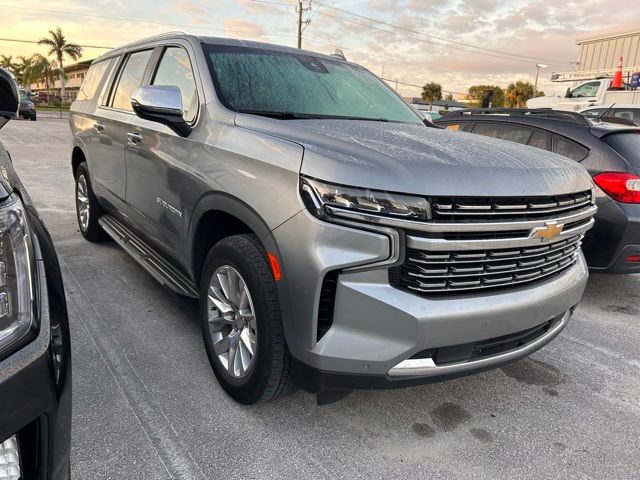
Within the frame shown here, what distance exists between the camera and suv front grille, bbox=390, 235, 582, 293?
6.16 ft

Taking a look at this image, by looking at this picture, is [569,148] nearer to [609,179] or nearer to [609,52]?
[609,179]

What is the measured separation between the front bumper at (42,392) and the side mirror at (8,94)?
1.29 meters

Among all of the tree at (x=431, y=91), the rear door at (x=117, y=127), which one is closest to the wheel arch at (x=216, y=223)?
the rear door at (x=117, y=127)

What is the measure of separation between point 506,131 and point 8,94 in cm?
451

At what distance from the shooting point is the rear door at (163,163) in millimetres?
2842

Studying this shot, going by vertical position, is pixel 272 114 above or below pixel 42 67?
below

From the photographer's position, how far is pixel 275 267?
2.03 m

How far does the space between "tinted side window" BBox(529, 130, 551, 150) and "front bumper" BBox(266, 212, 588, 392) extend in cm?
311

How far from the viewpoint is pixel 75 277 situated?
406cm

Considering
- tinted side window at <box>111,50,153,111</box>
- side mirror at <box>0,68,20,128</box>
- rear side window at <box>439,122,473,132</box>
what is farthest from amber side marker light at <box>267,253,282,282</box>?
rear side window at <box>439,122,473,132</box>

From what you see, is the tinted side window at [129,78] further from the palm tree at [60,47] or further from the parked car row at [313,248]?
the palm tree at [60,47]

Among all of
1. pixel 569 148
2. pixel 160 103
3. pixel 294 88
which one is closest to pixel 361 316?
pixel 160 103

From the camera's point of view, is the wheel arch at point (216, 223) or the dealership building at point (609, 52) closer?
the wheel arch at point (216, 223)

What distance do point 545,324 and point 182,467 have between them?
1.83 metres
